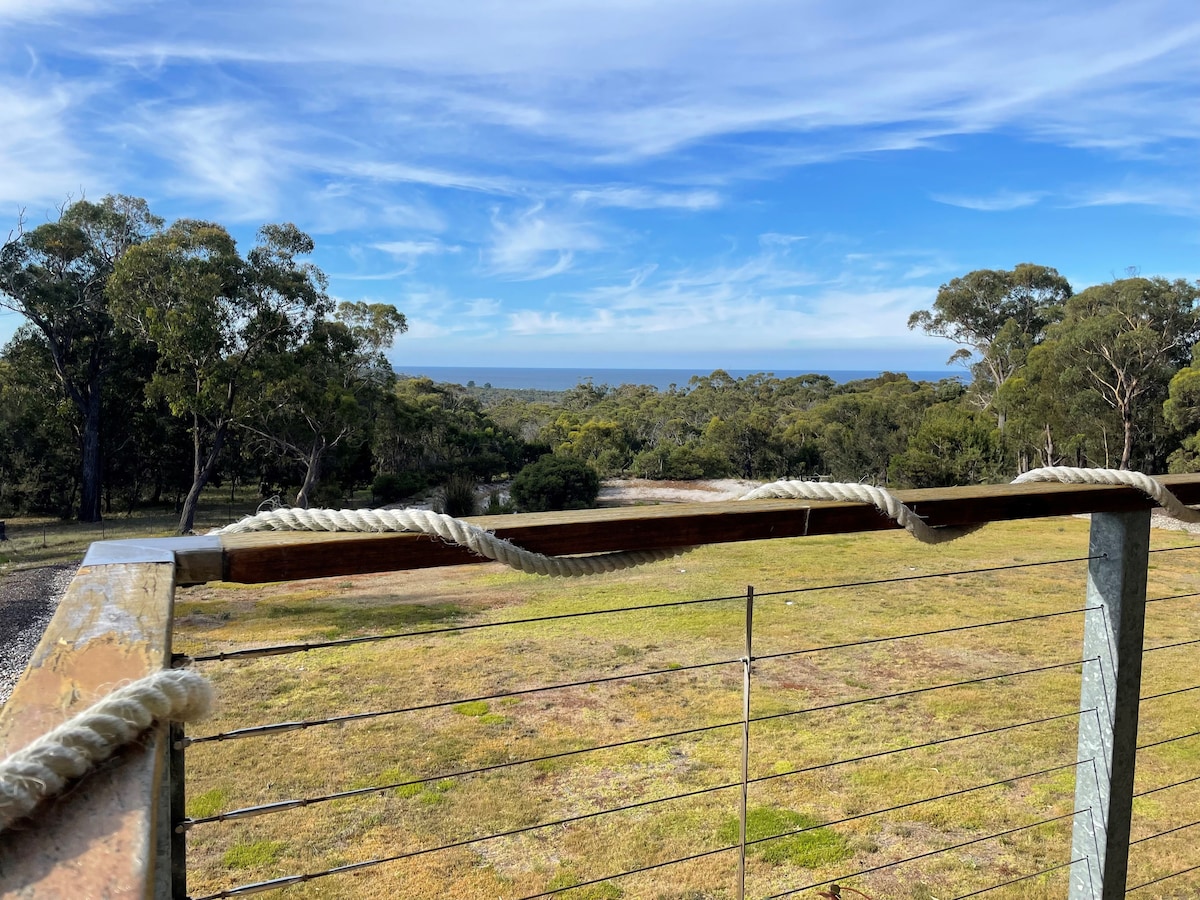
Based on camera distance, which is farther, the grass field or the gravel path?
the gravel path

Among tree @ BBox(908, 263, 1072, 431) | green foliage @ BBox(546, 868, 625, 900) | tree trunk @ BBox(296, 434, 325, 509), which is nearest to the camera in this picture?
green foliage @ BBox(546, 868, 625, 900)

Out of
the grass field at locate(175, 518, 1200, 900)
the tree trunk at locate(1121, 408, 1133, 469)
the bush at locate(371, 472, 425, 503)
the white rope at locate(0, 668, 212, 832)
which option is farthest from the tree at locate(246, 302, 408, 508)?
the tree trunk at locate(1121, 408, 1133, 469)

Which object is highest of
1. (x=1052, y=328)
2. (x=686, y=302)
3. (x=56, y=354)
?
(x=686, y=302)

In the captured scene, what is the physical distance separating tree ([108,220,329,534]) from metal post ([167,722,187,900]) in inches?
507

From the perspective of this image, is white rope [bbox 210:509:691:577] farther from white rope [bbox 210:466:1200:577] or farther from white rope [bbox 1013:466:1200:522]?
white rope [bbox 1013:466:1200:522]

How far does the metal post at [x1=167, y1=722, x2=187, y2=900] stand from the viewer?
0.71m

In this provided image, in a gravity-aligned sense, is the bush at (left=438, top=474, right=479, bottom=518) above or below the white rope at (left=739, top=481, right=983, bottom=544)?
below

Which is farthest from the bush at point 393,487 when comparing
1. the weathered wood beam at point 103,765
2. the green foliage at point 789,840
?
the weathered wood beam at point 103,765

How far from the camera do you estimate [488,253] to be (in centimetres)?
3161

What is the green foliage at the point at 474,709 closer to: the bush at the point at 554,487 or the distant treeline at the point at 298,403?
the distant treeline at the point at 298,403

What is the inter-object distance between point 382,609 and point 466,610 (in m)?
0.88

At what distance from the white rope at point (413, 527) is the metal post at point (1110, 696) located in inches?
36.4

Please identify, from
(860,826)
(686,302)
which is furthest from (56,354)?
(686,302)

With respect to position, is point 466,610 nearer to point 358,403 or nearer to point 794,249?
point 358,403
